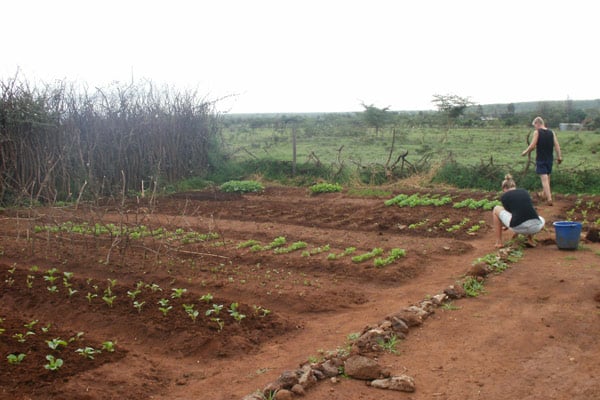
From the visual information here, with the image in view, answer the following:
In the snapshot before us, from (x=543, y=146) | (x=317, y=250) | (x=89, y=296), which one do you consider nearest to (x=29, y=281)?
(x=89, y=296)

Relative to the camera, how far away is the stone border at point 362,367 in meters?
4.14

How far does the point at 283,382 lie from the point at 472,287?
9.77 feet

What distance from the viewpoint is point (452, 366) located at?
14.9ft

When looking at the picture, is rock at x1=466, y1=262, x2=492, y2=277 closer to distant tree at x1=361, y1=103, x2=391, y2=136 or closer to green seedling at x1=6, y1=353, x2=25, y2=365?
green seedling at x1=6, y1=353, x2=25, y2=365

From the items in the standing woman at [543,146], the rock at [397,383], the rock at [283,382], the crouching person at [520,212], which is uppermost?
the standing woman at [543,146]

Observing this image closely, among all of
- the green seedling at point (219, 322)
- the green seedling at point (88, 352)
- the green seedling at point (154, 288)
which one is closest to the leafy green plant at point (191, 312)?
the green seedling at point (219, 322)

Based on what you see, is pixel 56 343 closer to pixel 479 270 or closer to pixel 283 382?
pixel 283 382

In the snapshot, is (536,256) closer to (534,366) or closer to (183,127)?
(534,366)

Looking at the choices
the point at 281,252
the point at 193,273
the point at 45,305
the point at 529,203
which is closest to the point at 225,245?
the point at 281,252

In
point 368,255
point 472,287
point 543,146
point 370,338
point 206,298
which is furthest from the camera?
point 543,146

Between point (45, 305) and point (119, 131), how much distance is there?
9217 mm

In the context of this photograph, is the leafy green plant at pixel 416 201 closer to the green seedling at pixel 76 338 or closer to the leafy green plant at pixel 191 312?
the leafy green plant at pixel 191 312

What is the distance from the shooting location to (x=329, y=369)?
14.5 feet

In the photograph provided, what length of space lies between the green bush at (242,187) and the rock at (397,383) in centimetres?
1155
